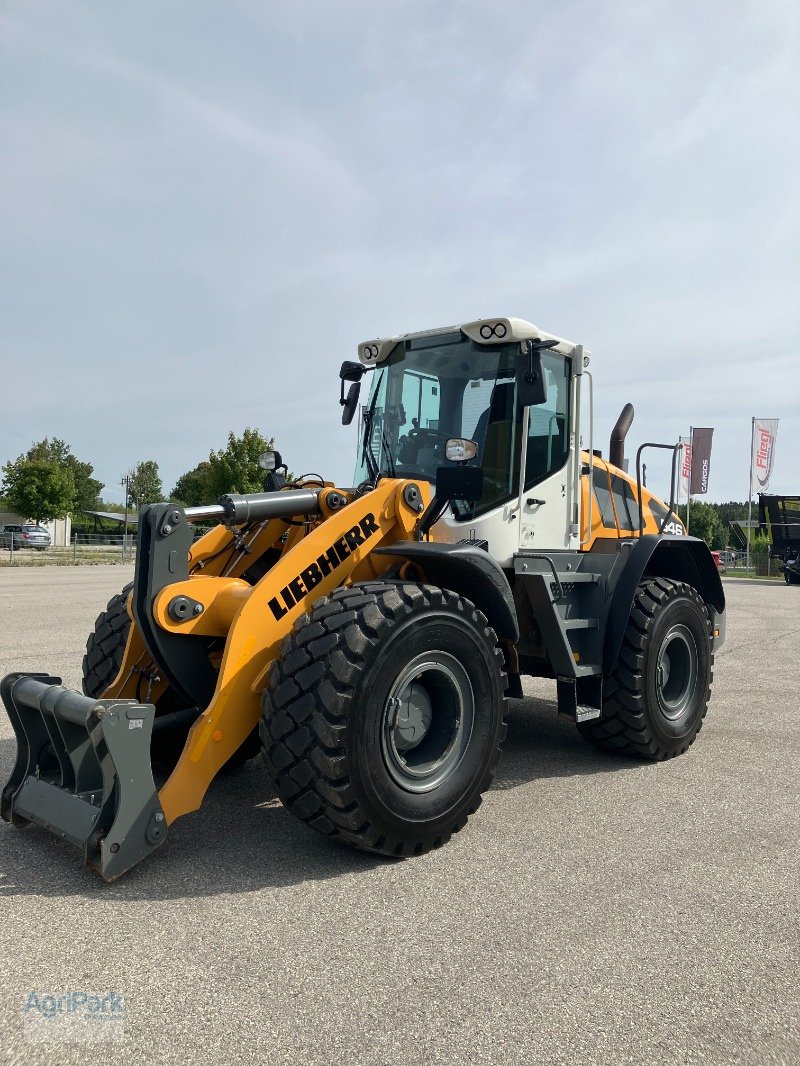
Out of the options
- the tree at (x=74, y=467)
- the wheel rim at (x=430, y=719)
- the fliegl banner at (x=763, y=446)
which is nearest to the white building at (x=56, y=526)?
the tree at (x=74, y=467)

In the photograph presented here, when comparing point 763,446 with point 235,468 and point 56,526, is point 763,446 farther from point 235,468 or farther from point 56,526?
point 56,526

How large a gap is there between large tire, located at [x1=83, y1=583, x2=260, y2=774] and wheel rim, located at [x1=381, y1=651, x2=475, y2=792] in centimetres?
90

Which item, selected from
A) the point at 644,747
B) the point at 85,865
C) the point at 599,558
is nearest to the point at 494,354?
the point at 599,558

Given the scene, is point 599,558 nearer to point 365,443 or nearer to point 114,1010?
point 365,443

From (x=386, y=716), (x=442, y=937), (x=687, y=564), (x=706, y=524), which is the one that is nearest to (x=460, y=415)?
(x=386, y=716)

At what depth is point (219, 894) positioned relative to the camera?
11.2ft

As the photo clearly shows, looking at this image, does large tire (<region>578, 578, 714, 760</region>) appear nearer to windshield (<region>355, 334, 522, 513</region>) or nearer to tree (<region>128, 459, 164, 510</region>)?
windshield (<region>355, 334, 522, 513</region>)

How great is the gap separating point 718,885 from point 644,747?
1.96 metres

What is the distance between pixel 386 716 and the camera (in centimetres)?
383

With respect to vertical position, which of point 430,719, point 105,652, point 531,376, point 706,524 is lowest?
point 430,719

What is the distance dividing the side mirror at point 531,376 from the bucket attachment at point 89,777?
2671mm

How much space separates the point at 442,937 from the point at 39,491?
53917 millimetres

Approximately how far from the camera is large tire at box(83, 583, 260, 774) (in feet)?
14.7

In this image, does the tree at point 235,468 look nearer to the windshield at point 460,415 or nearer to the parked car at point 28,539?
the parked car at point 28,539
